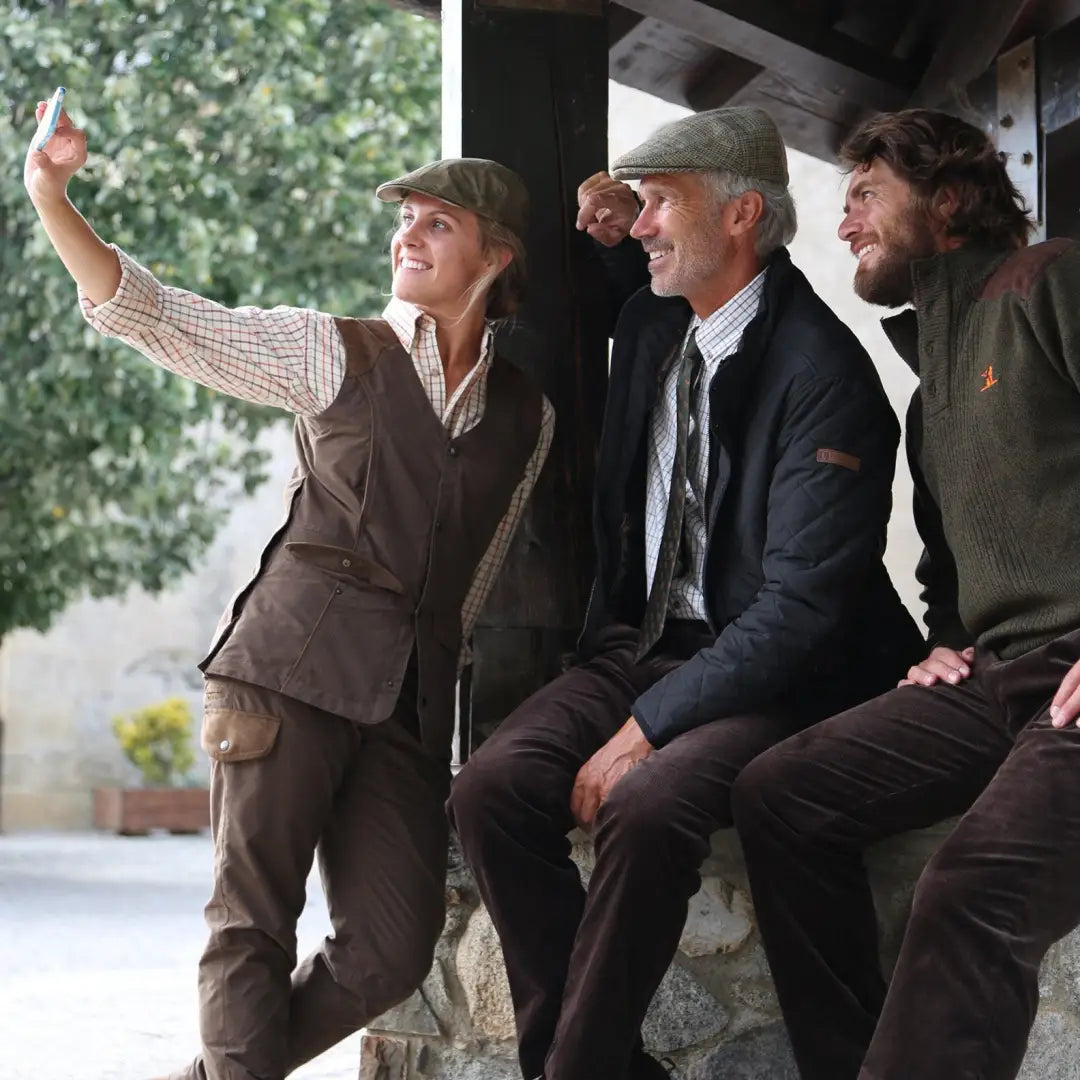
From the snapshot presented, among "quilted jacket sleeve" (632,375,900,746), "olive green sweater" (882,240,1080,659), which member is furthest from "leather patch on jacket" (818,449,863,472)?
"olive green sweater" (882,240,1080,659)

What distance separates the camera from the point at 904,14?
5039 mm

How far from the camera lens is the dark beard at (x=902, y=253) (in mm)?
2973

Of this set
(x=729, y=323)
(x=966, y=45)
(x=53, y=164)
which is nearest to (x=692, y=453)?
(x=729, y=323)

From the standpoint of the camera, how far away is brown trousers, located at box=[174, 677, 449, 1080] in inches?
112

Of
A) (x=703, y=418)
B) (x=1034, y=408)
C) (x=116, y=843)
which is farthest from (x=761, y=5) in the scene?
(x=116, y=843)

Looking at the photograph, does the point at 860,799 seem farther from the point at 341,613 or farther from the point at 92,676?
the point at 92,676

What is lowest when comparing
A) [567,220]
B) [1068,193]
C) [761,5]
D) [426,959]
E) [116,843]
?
[116,843]

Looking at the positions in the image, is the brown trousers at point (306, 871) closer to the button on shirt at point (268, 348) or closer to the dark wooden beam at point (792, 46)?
the button on shirt at point (268, 348)

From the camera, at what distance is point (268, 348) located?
9.62 ft

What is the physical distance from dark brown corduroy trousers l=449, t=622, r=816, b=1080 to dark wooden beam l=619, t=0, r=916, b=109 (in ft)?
6.44

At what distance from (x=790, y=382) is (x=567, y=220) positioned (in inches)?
30.6

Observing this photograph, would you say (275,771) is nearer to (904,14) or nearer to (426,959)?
(426,959)

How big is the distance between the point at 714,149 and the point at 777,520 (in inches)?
31.9

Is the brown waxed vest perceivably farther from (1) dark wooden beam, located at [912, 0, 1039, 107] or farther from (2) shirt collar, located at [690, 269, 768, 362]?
(1) dark wooden beam, located at [912, 0, 1039, 107]
